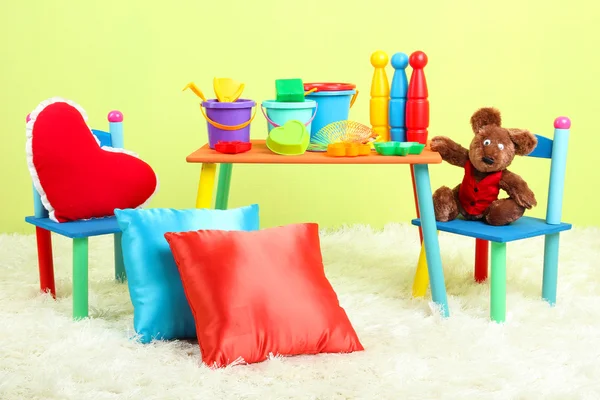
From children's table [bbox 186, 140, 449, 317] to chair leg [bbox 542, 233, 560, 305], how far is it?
33cm

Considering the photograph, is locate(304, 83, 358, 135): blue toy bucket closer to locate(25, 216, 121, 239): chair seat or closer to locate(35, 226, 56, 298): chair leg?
locate(25, 216, 121, 239): chair seat

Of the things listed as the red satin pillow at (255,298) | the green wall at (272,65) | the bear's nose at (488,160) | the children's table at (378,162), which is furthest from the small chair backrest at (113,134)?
the bear's nose at (488,160)

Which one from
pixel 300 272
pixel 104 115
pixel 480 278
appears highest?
pixel 104 115

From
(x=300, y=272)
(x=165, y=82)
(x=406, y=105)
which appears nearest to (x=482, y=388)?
(x=300, y=272)

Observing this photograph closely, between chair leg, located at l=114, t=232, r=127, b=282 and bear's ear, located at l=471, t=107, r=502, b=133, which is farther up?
bear's ear, located at l=471, t=107, r=502, b=133

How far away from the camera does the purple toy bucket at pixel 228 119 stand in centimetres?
221

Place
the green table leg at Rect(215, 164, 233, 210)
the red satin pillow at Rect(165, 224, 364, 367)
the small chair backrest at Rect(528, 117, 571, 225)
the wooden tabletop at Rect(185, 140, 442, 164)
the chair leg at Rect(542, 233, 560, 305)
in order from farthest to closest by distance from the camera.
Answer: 1. the green table leg at Rect(215, 164, 233, 210)
2. the chair leg at Rect(542, 233, 560, 305)
3. the small chair backrest at Rect(528, 117, 571, 225)
4. the wooden tabletop at Rect(185, 140, 442, 164)
5. the red satin pillow at Rect(165, 224, 364, 367)

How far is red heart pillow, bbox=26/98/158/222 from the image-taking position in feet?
7.29

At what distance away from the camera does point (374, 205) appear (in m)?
3.52

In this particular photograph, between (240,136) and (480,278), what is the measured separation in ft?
2.86

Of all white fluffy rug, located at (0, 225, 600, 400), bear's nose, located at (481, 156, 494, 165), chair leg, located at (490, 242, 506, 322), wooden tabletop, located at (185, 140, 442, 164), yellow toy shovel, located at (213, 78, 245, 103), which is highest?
yellow toy shovel, located at (213, 78, 245, 103)

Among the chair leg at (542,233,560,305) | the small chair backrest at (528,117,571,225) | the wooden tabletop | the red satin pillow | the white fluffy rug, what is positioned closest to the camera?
the white fluffy rug

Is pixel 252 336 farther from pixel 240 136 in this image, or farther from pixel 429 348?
pixel 240 136

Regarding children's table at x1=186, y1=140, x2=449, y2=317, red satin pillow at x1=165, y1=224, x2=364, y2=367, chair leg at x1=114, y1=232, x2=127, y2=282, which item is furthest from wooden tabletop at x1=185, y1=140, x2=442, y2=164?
chair leg at x1=114, y1=232, x2=127, y2=282
